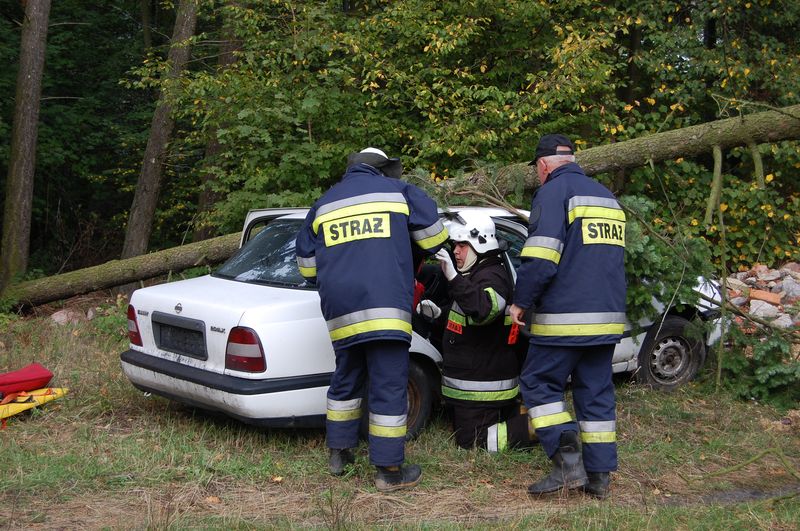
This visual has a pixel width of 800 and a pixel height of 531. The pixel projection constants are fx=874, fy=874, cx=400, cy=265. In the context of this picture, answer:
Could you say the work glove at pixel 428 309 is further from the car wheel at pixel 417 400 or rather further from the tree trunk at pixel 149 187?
the tree trunk at pixel 149 187

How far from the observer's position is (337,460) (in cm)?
496

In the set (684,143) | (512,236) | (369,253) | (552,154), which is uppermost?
(552,154)

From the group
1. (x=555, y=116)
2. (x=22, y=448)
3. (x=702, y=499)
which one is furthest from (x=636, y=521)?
(x=555, y=116)

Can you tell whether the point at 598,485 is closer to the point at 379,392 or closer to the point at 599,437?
the point at 599,437

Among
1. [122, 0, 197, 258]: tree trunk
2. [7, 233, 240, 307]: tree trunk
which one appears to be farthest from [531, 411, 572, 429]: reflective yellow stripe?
[122, 0, 197, 258]: tree trunk

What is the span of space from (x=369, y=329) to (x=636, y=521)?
1629 millimetres

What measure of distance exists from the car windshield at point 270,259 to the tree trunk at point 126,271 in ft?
11.2

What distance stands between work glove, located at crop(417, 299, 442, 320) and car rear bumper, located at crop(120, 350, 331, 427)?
2.45ft

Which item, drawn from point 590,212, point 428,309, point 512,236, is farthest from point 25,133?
point 590,212

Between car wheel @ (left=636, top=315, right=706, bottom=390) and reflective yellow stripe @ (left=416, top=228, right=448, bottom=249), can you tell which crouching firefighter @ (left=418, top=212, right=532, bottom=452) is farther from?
car wheel @ (left=636, top=315, right=706, bottom=390)

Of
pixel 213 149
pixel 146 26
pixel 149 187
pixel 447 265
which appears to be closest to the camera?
pixel 447 265

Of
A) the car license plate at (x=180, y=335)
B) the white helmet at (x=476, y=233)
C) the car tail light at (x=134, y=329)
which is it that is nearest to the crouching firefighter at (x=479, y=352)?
the white helmet at (x=476, y=233)

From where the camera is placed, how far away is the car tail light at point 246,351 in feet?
16.2

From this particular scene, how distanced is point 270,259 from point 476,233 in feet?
4.87
